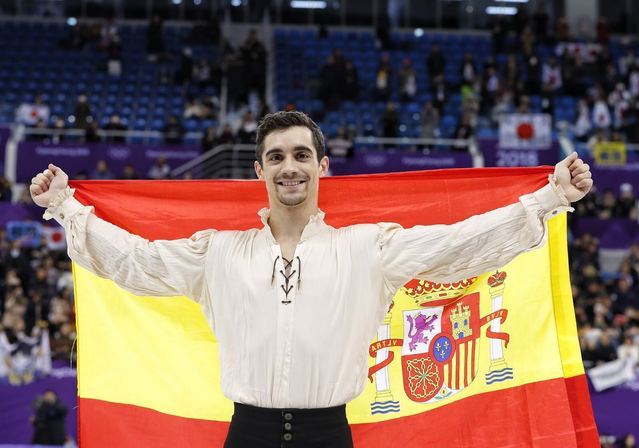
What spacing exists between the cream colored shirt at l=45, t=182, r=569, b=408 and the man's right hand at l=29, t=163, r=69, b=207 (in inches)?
4.6

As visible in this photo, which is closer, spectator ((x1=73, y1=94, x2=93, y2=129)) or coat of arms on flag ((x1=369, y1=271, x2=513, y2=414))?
coat of arms on flag ((x1=369, y1=271, x2=513, y2=414))

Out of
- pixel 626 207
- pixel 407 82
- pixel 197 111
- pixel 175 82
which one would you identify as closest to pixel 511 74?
pixel 407 82

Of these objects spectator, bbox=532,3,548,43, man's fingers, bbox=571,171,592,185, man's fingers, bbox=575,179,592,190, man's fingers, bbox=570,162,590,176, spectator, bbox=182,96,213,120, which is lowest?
man's fingers, bbox=575,179,592,190

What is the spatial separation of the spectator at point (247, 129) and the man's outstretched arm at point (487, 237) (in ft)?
39.8

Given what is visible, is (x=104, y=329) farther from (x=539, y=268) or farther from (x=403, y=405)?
(x=539, y=268)

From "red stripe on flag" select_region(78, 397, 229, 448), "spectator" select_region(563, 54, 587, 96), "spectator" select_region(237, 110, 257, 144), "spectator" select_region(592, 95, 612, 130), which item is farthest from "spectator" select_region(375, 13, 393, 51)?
"red stripe on flag" select_region(78, 397, 229, 448)

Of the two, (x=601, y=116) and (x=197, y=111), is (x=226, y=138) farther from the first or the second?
(x=601, y=116)

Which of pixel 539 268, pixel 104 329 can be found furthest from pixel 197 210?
pixel 539 268

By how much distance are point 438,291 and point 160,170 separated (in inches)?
433

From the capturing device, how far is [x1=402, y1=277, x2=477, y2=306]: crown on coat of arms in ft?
14.8

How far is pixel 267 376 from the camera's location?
326 centimetres

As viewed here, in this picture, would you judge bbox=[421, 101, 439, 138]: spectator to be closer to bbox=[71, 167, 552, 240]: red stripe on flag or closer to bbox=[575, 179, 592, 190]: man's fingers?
bbox=[71, 167, 552, 240]: red stripe on flag

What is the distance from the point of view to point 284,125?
3.50 meters

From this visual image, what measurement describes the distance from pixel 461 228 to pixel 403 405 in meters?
1.41
